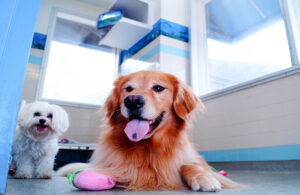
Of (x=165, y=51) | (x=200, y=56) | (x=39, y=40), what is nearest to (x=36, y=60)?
(x=39, y=40)

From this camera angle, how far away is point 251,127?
2695 millimetres

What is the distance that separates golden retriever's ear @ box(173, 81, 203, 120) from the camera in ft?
5.03

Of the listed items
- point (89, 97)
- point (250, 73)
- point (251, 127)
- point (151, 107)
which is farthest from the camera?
point (89, 97)

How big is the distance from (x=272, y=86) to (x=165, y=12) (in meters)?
2.29

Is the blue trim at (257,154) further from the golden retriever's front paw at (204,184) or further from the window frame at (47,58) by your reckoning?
the window frame at (47,58)

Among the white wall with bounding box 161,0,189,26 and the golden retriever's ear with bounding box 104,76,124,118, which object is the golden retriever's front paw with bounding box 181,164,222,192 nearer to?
the golden retriever's ear with bounding box 104,76,124,118

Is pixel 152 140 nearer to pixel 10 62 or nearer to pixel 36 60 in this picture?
pixel 10 62

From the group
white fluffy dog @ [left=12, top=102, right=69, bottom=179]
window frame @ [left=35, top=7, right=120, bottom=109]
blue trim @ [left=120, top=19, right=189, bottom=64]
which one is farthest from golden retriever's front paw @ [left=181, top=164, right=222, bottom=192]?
window frame @ [left=35, top=7, right=120, bottom=109]

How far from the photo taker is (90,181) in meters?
1.11

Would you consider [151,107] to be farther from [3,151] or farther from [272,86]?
[272,86]

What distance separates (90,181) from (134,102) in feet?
1.56

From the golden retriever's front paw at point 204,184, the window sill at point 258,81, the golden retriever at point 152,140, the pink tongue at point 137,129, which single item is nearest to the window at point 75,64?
the window sill at point 258,81

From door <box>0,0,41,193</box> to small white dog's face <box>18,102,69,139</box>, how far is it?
1.20 meters

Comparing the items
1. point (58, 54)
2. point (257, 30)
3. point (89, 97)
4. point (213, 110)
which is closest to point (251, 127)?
point (213, 110)
